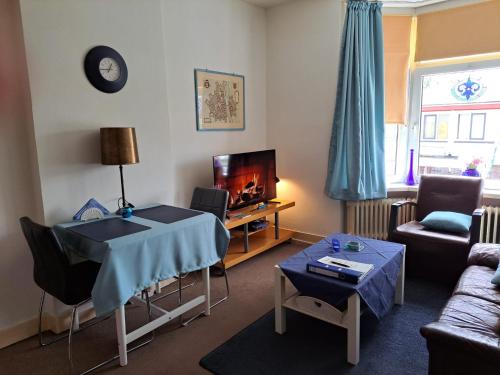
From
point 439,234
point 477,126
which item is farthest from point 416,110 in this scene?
point 439,234

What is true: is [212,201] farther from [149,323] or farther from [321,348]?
[321,348]

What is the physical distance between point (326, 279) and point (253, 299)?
3.11ft

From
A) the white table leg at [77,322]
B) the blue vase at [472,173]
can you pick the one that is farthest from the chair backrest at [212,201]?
the blue vase at [472,173]

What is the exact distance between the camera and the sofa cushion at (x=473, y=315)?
5.76ft

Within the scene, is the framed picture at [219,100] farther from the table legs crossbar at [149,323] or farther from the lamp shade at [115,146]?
the table legs crossbar at [149,323]

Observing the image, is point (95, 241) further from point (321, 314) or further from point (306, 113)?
point (306, 113)

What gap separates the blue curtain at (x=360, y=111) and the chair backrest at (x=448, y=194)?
1.36 ft

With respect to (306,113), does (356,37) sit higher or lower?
higher

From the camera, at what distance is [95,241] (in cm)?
207

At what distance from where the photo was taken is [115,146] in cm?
251

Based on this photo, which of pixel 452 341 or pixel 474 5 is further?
pixel 474 5

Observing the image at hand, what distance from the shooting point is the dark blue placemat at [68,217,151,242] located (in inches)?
84.6

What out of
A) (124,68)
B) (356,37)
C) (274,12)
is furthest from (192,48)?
(356,37)

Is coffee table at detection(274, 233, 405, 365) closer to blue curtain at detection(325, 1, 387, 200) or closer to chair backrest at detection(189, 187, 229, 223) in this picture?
chair backrest at detection(189, 187, 229, 223)
